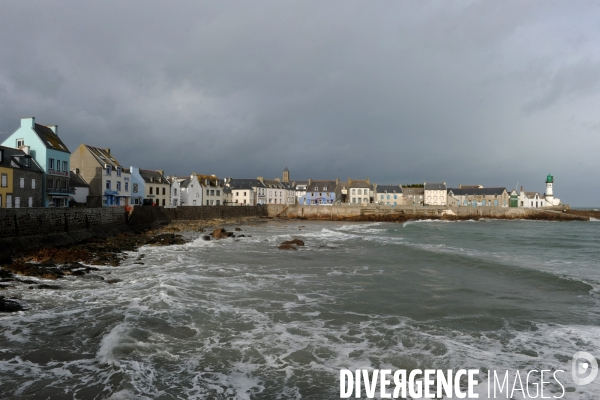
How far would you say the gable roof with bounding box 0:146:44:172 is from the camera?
27000 millimetres

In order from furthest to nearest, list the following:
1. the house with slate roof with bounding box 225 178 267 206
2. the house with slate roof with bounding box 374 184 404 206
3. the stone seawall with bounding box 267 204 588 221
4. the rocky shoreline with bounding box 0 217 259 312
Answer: the house with slate roof with bounding box 374 184 404 206 → the house with slate roof with bounding box 225 178 267 206 → the stone seawall with bounding box 267 204 588 221 → the rocky shoreline with bounding box 0 217 259 312

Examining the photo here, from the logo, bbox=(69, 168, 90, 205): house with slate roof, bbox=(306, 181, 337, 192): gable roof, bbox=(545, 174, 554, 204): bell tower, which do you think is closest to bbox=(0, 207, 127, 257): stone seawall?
bbox=(69, 168, 90, 205): house with slate roof

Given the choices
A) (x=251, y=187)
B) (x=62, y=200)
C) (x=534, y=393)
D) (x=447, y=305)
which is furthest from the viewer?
(x=251, y=187)

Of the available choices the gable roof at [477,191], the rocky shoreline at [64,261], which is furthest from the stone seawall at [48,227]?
the gable roof at [477,191]

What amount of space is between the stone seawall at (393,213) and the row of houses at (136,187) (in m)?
12.9

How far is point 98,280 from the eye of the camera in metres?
14.7

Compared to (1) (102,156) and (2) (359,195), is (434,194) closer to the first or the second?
(2) (359,195)

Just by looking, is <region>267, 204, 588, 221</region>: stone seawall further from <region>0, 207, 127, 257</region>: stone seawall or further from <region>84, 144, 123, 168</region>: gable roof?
<region>0, 207, 127, 257</region>: stone seawall

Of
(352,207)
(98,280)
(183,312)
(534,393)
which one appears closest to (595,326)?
(534,393)

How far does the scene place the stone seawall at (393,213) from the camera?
72.8 m

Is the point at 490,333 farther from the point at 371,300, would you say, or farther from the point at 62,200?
the point at 62,200

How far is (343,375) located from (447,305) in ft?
20.7

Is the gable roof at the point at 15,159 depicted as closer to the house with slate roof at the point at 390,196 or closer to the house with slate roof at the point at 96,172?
the house with slate roof at the point at 96,172

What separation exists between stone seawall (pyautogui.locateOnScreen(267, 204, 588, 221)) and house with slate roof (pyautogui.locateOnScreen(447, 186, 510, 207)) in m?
12.4
